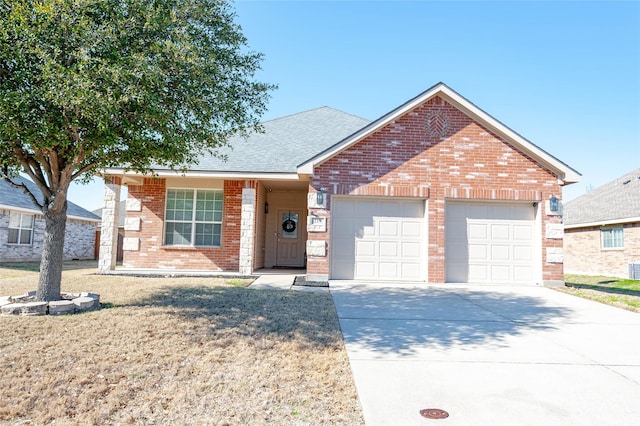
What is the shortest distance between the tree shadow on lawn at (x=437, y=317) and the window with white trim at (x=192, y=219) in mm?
5886

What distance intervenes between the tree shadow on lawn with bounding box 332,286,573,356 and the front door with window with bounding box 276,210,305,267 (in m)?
6.82

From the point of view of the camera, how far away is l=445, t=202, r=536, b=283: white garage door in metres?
11.4

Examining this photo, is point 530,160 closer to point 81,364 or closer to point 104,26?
point 104,26

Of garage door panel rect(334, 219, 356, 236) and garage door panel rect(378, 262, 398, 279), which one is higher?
garage door panel rect(334, 219, 356, 236)

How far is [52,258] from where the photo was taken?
704 cm

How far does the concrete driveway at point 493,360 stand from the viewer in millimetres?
3523

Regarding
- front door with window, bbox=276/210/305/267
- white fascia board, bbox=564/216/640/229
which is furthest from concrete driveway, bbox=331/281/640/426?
white fascia board, bbox=564/216/640/229

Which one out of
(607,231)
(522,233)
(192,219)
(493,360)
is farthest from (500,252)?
(607,231)

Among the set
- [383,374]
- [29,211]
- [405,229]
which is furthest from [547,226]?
[29,211]

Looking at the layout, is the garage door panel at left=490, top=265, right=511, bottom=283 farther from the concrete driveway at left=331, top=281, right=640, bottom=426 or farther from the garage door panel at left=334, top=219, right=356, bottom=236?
the garage door panel at left=334, top=219, right=356, bottom=236

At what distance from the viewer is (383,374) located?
4.33m

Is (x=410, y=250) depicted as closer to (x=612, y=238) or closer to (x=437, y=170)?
(x=437, y=170)

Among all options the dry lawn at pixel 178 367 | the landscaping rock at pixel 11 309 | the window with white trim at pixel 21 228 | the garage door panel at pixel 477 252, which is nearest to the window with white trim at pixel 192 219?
the dry lawn at pixel 178 367

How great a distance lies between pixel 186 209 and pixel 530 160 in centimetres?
1073
